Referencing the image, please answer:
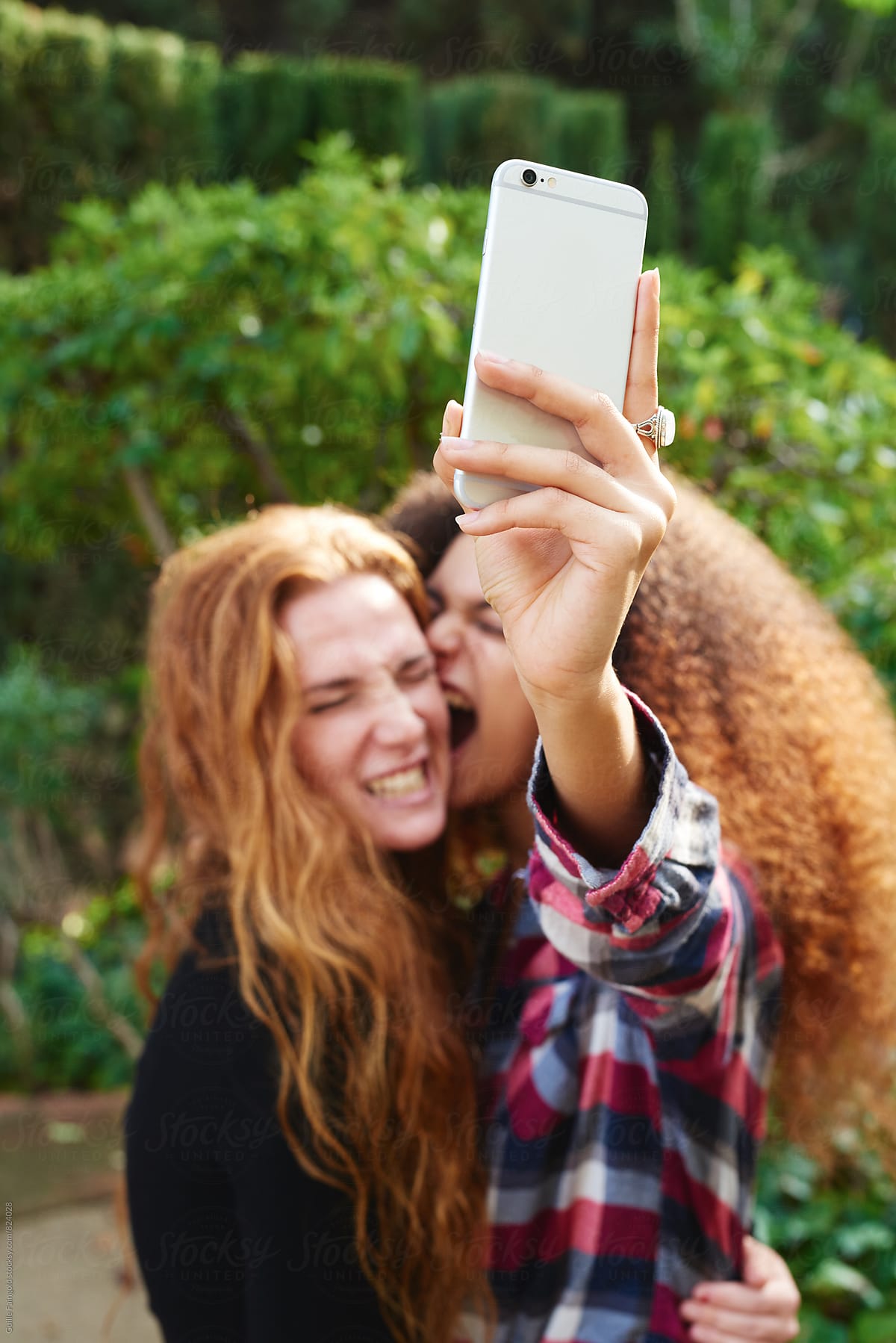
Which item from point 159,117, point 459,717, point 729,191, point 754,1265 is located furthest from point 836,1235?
point 729,191

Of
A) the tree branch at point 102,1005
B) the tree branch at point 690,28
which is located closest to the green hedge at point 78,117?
the tree branch at point 102,1005

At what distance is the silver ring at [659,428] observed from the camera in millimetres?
1087

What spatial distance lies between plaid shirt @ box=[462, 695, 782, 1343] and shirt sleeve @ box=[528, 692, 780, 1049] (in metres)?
0.06

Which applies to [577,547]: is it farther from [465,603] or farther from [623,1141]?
[465,603]

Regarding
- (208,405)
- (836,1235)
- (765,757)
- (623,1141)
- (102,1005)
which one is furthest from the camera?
(102,1005)

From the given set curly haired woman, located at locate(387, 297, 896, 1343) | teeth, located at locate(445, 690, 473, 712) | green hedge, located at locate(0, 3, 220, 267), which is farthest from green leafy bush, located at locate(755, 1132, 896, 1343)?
green hedge, located at locate(0, 3, 220, 267)

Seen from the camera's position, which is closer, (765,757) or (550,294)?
(550,294)

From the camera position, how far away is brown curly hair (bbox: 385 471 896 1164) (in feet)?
6.01

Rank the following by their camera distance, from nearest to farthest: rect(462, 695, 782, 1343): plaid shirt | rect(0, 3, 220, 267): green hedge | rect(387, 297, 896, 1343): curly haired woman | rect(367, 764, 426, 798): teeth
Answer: rect(462, 695, 782, 1343): plaid shirt
rect(387, 297, 896, 1343): curly haired woman
rect(367, 764, 426, 798): teeth
rect(0, 3, 220, 267): green hedge

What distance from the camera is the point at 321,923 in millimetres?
1754

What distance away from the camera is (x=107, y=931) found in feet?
18.3

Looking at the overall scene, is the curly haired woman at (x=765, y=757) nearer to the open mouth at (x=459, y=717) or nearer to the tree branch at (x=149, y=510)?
the open mouth at (x=459, y=717)

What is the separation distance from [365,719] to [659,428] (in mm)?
933

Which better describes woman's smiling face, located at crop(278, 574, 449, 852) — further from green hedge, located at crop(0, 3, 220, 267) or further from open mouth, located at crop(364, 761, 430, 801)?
green hedge, located at crop(0, 3, 220, 267)
